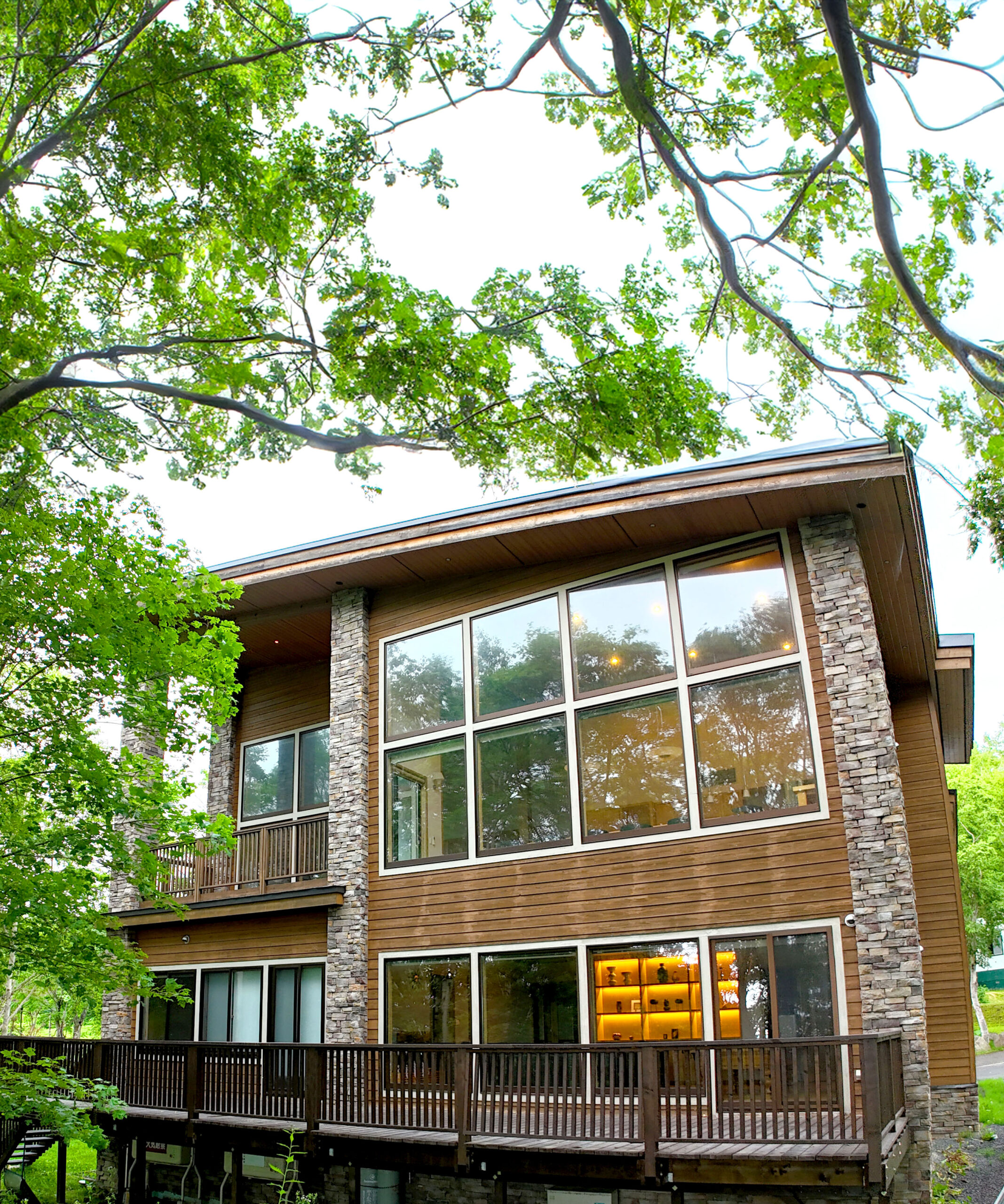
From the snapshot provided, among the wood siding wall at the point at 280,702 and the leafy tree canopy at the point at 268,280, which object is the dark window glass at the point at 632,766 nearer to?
the leafy tree canopy at the point at 268,280

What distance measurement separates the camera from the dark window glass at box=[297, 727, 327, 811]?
15.8 m

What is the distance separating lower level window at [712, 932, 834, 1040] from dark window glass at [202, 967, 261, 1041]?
6.82 metres

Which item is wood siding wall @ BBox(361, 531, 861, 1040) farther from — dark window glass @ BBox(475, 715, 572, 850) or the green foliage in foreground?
the green foliage in foreground

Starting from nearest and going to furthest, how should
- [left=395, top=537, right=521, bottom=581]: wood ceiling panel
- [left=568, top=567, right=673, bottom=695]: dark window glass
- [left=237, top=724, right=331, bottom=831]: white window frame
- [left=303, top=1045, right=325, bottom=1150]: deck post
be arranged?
[left=303, top=1045, right=325, bottom=1150]: deck post
[left=568, top=567, right=673, bottom=695]: dark window glass
[left=395, top=537, right=521, bottom=581]: wood ceiling panel
[left=237, top=724, right=331, bottom=831]: white window frame

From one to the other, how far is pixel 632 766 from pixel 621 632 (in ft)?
4.95

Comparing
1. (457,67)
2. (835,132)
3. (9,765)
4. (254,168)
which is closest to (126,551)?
(9,765)

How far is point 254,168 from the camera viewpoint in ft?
27.5

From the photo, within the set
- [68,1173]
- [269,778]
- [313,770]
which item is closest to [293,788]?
[313,770]

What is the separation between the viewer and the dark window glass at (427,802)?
12.4m

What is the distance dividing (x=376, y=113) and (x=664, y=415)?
11.4 ft

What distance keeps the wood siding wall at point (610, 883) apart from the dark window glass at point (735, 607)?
0.25m

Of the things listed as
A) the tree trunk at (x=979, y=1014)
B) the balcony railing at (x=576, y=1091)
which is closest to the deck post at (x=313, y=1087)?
the balcony railing at (x=576, y=1091)

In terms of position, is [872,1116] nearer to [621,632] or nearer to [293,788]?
[621,632]

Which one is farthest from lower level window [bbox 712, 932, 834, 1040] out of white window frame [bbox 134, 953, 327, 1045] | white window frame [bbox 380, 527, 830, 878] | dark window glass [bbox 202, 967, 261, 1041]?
dark window glass [bbox 202, 967, 261, 1041]
